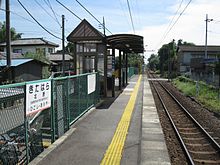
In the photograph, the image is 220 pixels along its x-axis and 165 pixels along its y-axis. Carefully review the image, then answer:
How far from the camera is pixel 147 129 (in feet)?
33.3

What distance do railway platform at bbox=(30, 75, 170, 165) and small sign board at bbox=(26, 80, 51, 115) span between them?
97 centimetres

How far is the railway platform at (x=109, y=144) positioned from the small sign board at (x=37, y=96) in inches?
38.1

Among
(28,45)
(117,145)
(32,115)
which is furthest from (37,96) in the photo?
(28,45)

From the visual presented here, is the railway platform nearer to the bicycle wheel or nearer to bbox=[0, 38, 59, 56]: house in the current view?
the bicycle wheel

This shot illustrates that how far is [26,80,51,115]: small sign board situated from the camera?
628 cm

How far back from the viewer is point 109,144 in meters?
7.79

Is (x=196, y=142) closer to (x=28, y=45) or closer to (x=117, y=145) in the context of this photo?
(x=117, y=145)

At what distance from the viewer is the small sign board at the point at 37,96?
6284mm

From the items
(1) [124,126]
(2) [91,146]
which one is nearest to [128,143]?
(2) [91,146]

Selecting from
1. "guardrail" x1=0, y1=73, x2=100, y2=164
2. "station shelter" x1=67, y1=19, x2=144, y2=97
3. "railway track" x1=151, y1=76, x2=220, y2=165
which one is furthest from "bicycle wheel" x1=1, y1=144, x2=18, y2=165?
"station shelter" x1=67, y1=19, x2=144, y2=97

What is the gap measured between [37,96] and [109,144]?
218 cm

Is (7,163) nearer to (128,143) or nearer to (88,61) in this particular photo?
(128,143)

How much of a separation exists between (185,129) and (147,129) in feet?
8.93

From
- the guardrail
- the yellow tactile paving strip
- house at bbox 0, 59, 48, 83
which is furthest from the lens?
house at bbox 0, 59, 48, 83
